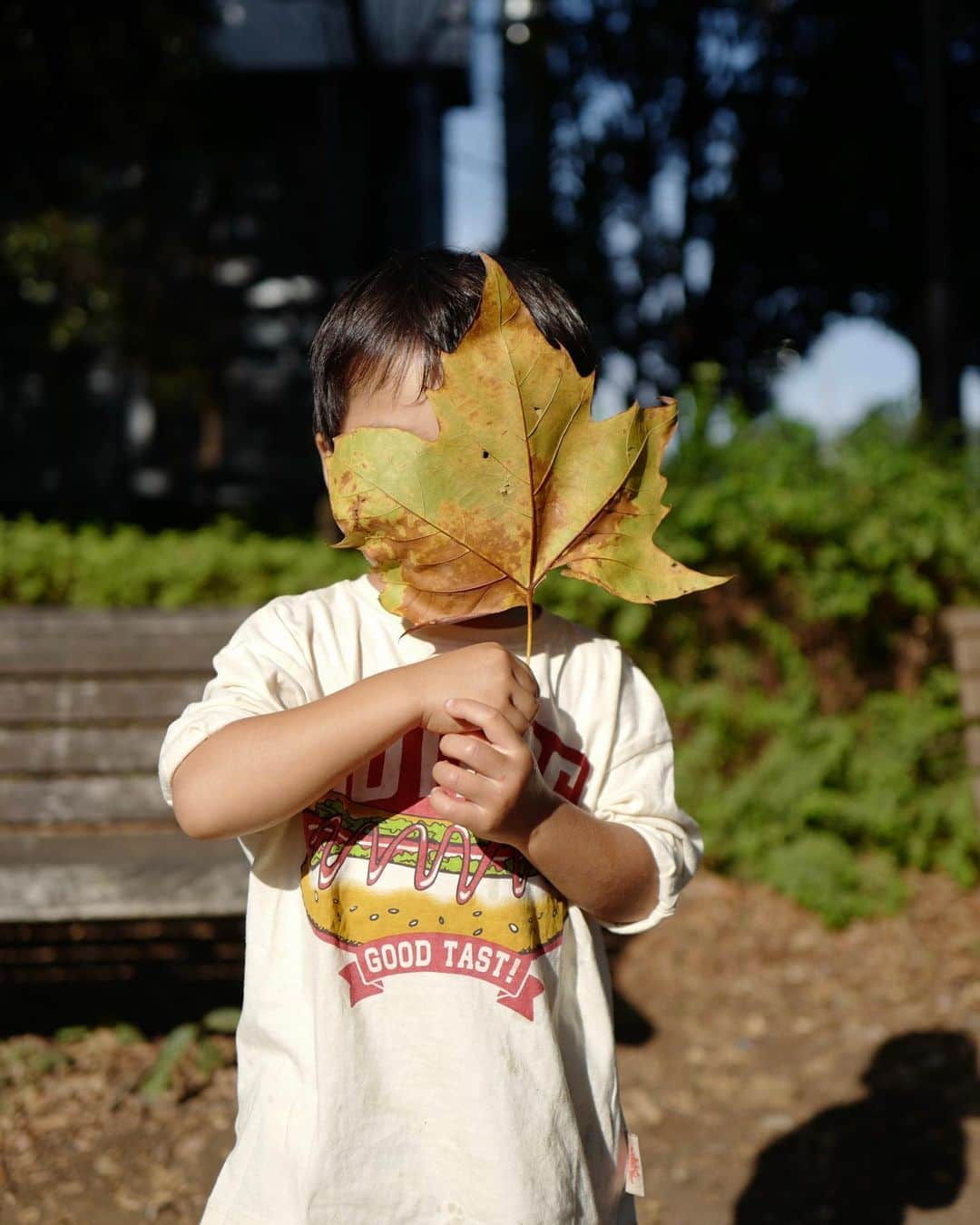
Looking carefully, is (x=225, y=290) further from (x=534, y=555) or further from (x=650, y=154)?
(x=534, y=555)

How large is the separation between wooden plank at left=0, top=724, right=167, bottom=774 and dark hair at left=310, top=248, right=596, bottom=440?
6.26 ft

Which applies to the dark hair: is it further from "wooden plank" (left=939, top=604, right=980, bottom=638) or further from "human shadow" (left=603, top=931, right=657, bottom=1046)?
"wooden plank" (left=939, top=604, right=980, bottom=638)

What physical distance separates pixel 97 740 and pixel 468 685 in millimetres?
2225

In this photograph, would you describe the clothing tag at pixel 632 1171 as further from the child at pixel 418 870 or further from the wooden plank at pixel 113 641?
the wooden plank at pixel 113 641

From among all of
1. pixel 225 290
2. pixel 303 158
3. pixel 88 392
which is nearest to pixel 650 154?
pixel 303 158

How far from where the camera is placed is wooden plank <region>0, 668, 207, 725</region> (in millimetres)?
3105

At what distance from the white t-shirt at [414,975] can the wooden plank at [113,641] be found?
1919 mm

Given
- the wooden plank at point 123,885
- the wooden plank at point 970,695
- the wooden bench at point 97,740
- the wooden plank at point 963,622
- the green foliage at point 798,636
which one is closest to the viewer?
the wooden plank at point 123,885

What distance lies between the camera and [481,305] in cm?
109

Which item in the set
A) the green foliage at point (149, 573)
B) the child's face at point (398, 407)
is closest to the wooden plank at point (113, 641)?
the green foliage at point (149, 573)

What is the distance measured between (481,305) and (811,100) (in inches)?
503

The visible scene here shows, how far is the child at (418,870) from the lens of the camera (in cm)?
113

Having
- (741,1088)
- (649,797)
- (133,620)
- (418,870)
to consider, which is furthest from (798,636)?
(418,870)

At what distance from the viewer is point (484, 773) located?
110 centimetres
